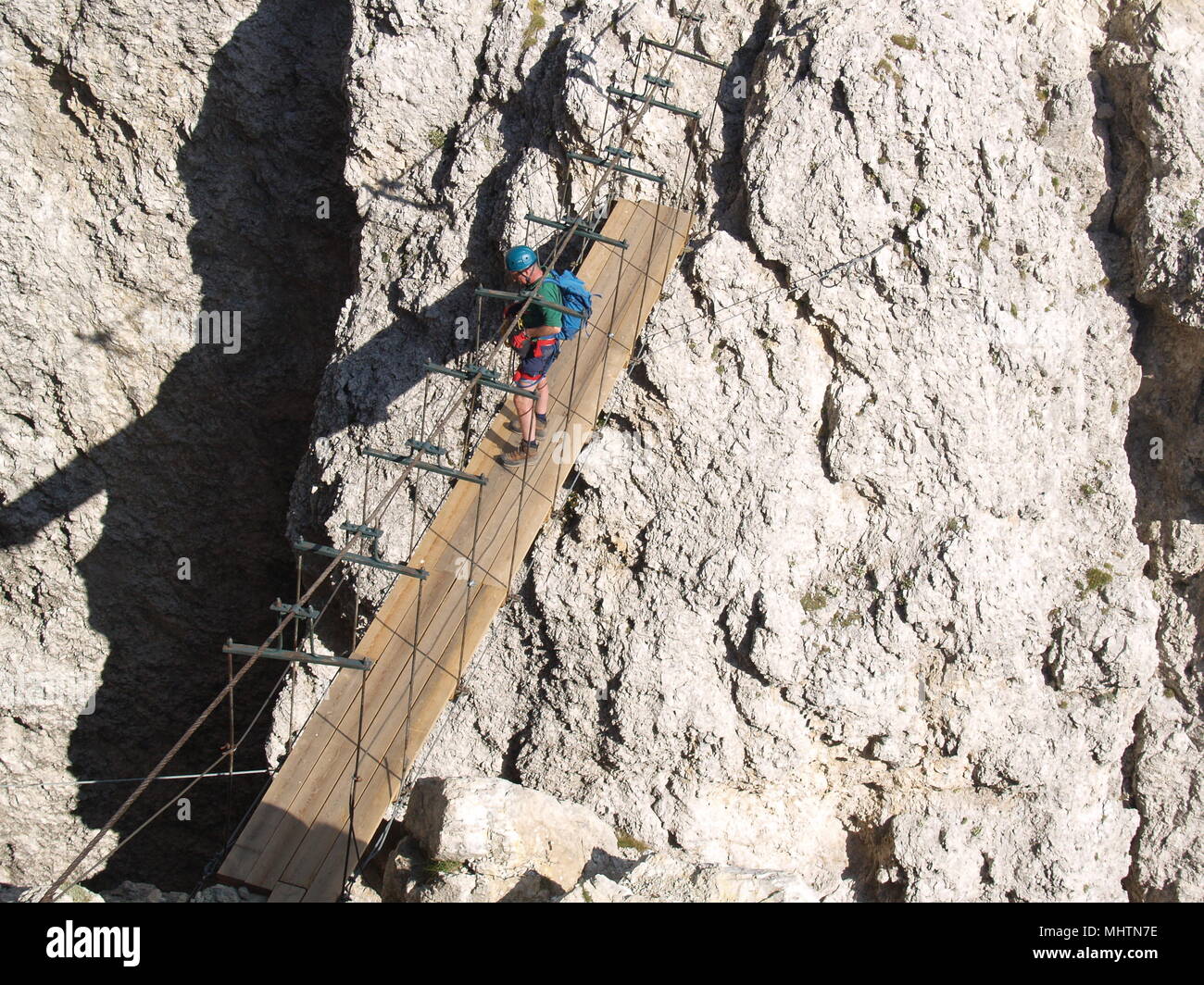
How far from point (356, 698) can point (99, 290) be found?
6.82 metres

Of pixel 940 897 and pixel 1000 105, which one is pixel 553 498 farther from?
pixel 1000 105

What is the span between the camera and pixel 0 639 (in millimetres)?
12133

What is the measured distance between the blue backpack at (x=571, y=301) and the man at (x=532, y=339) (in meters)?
0.04

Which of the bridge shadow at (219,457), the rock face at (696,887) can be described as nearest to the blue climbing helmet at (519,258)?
the bridge shadow at (219,457)

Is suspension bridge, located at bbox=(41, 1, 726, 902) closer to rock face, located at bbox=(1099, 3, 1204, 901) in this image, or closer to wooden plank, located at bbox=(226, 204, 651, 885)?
wooden plank, located at bbox=(226, 204, 651, 885)

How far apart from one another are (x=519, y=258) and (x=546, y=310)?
45cm

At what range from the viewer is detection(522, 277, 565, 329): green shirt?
810cm

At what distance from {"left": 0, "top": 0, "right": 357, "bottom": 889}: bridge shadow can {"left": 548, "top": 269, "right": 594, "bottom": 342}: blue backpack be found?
13.8ft

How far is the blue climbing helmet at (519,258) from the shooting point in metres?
8.05

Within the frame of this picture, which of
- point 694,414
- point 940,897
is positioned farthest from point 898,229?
point 940,897

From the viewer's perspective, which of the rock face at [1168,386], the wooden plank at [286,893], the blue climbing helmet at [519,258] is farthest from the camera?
the rock face at [1168,386]
